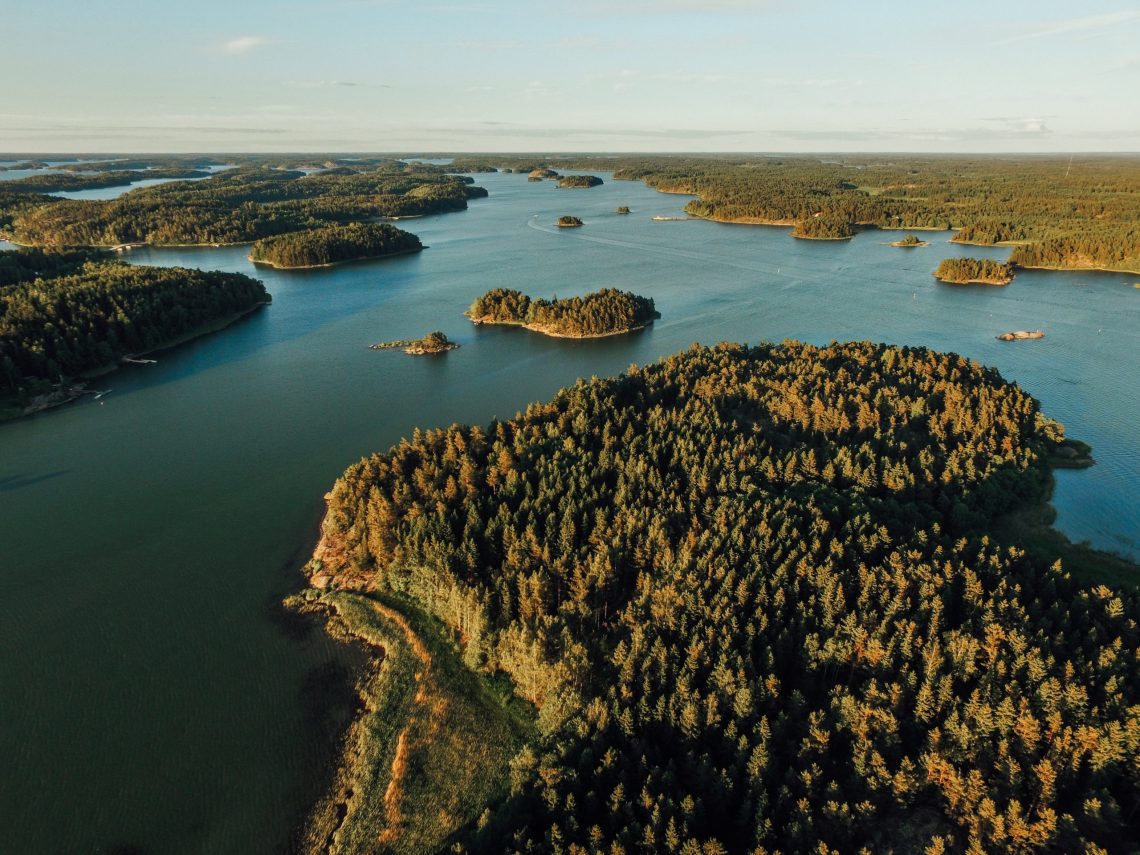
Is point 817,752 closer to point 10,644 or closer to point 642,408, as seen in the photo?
point 642,408

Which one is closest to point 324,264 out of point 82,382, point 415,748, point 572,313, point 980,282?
point 82,382

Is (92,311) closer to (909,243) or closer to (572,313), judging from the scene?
(572,313)

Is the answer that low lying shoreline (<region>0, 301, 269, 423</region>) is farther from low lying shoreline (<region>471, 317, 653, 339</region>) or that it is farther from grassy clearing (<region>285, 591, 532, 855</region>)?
grassy clearing (<region>285, 591, 532, 855</region>)

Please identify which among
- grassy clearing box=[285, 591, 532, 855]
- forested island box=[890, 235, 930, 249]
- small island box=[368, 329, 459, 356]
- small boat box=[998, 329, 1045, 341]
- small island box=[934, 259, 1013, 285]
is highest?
forested island box=[890, 235, 930, 249]

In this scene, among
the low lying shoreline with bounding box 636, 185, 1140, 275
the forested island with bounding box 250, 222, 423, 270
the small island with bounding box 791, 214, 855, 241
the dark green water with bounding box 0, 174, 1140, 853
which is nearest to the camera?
the dark green water with bounding box 0, 174, 1140, 853

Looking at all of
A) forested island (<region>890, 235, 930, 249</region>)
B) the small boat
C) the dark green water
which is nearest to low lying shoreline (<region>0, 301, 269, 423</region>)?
the dark green water
